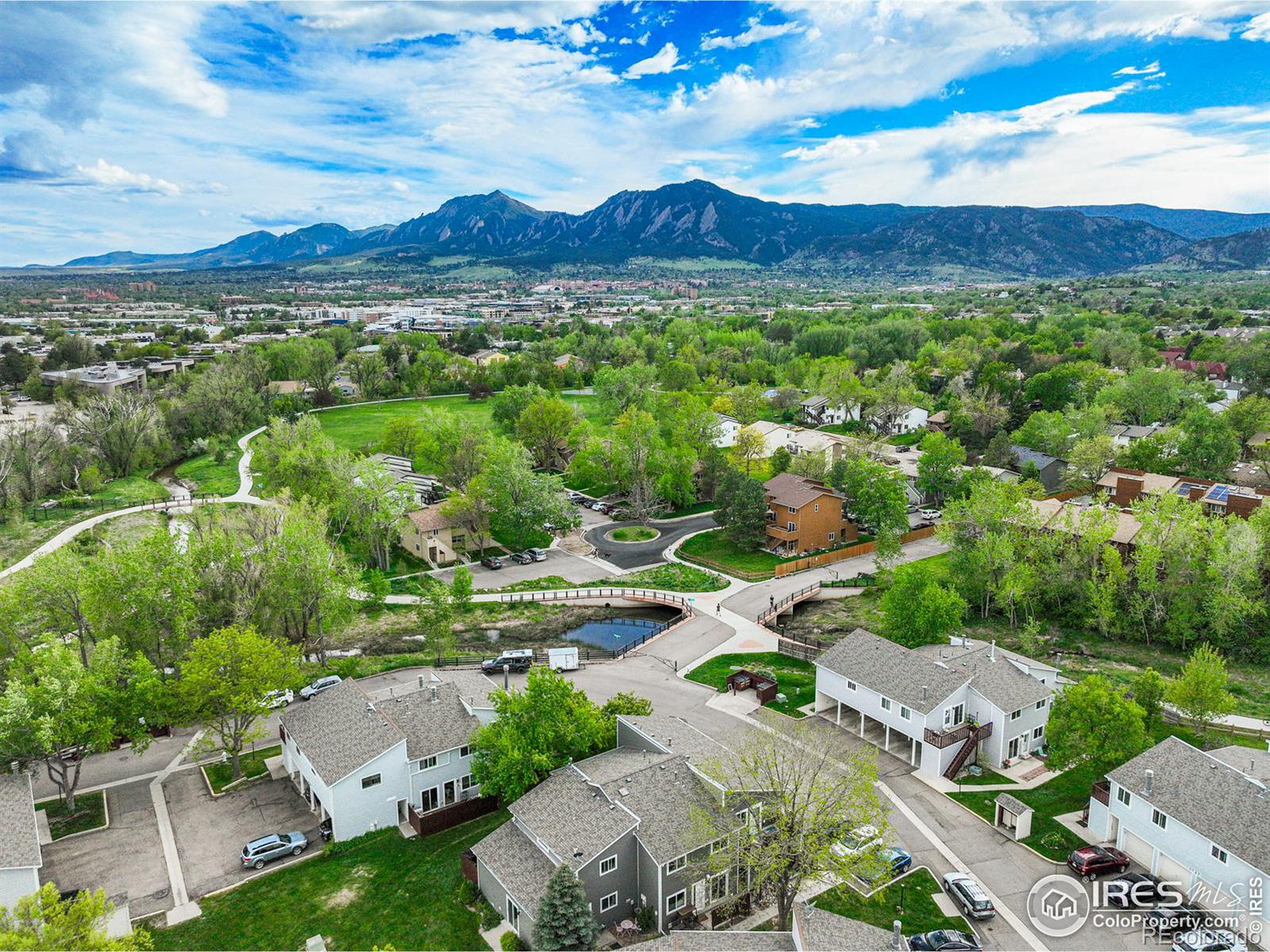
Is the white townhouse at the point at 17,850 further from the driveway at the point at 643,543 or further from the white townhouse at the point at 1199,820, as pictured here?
the driveway at the point at 643,543

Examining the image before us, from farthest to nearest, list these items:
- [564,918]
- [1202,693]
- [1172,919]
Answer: [1202,693]
[1172,919]
[564,918]

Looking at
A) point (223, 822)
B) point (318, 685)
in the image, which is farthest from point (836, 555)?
point (223, 822)

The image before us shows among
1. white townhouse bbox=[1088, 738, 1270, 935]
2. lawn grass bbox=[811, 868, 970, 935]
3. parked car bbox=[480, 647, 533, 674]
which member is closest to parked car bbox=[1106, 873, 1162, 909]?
white townhouse bbox=[1088, 738, 1270, 935]

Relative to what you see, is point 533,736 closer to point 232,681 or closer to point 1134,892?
point 232,681

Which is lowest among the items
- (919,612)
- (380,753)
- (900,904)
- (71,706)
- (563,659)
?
(563,659)

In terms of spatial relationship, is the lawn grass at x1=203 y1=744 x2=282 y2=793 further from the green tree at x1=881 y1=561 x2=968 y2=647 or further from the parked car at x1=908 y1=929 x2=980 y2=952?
the green tree at x1=881 y1=561 x2=968 y2=647

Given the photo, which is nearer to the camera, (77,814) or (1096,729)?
(1096,729)
